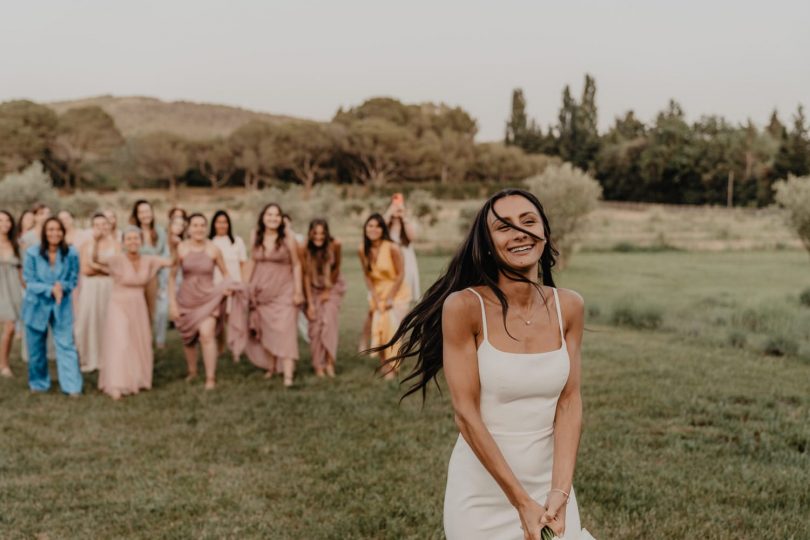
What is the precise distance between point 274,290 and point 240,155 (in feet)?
221

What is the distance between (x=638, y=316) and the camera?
560 inches

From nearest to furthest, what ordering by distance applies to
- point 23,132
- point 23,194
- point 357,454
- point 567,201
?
point 357,454
point 567,201
point 23,194
point 23,132

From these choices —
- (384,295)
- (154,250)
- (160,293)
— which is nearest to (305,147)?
(160,293)

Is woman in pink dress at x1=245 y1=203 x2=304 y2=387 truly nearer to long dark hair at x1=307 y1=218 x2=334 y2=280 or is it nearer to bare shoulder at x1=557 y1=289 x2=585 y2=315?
long dark hair at x1=307 y1=218 x2=334 y2=280

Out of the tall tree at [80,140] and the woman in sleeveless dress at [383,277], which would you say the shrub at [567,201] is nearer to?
the woman in sleeveless dress at [383,277]

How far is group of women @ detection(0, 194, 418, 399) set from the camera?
9.13 m

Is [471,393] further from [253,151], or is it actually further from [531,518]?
[253,151]

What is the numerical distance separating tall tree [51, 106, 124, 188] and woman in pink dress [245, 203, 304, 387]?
69.5 m

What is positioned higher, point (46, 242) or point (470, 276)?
point (470, 276)

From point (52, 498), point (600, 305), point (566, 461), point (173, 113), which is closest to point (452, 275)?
point (566, 461)

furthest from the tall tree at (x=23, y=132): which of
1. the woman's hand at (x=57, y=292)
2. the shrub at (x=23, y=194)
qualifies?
Answer: the woman's hand at (x=57, y=292)

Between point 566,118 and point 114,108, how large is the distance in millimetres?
101269

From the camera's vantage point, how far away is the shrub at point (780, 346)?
10953 mm

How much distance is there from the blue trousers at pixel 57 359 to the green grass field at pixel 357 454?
0.19 meters
